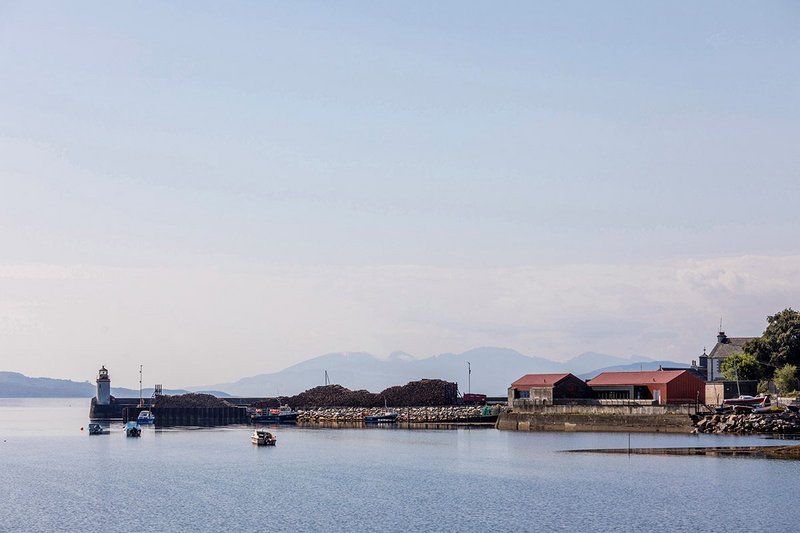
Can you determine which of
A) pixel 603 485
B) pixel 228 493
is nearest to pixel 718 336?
pixel 603 485

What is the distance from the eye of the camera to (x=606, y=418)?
131 metres

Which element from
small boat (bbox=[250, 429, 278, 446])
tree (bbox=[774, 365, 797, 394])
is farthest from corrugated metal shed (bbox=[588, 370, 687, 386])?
small boat (bbox=[250, 429, 278, 446])

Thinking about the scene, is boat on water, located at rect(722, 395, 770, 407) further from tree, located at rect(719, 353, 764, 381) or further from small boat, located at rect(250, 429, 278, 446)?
small boat, located at rect(250, 429, 278, 446)

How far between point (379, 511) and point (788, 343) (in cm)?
8881

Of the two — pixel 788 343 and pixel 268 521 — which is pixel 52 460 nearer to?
pixel 268 521

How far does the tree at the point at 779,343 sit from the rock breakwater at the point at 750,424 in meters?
22.5

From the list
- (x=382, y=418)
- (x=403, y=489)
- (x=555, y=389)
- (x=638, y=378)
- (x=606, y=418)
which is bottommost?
(x=403, y=489)

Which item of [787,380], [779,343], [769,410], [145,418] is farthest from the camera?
[145,418]

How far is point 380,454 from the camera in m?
110

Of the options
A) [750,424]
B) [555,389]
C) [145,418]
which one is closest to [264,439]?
[555,389]

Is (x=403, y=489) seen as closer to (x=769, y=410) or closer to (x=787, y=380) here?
(x=769, y=410)

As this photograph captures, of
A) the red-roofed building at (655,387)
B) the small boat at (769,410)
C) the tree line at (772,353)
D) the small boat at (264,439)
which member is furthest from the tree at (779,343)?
the small boat at (264,439)

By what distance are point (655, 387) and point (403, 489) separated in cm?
7149

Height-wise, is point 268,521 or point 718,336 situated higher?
point 718,336
